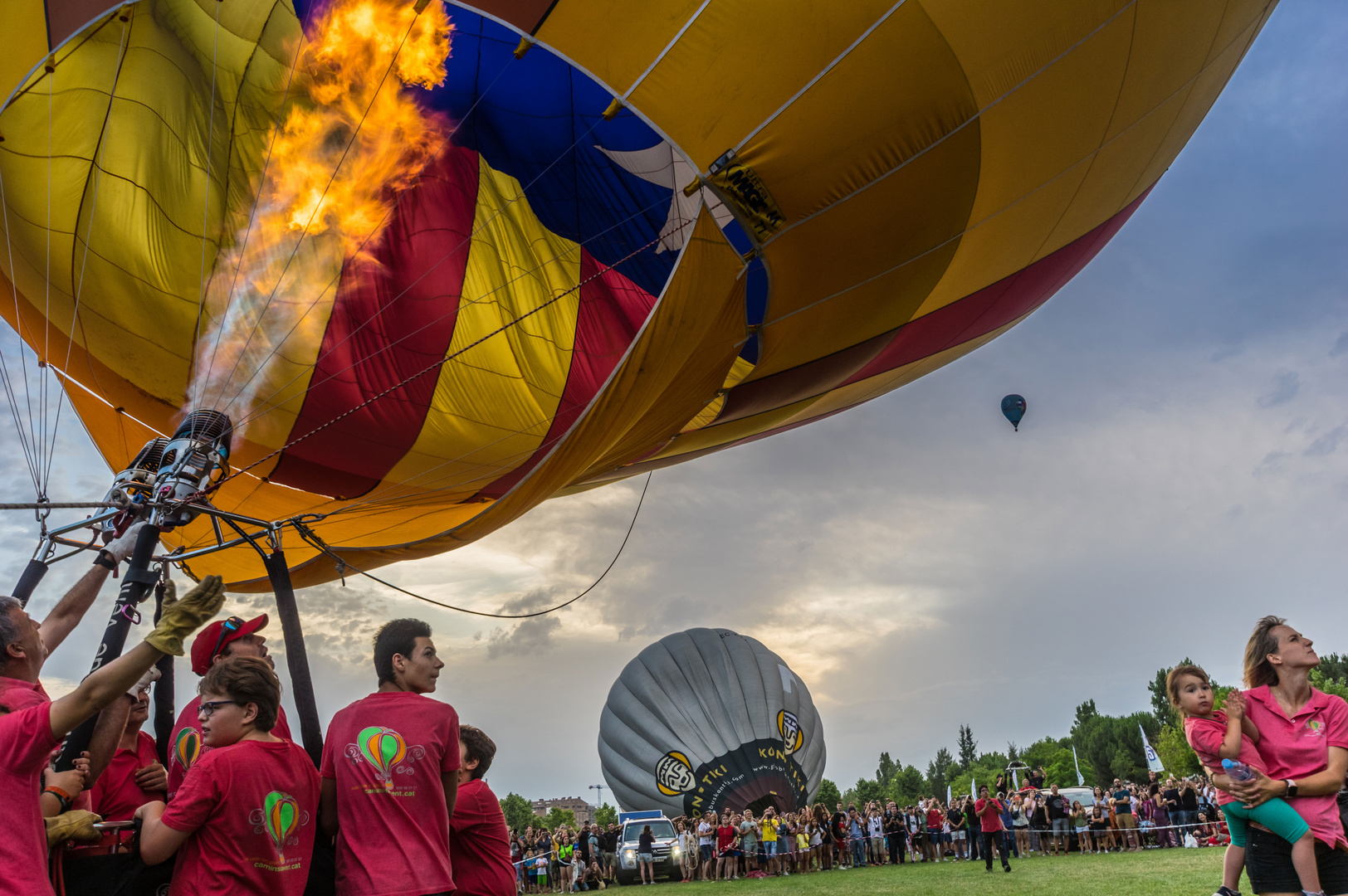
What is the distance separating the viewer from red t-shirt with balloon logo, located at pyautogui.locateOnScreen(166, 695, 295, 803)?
2.39 m

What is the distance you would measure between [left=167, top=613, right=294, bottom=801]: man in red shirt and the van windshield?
12356 mm

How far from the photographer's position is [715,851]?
13.1 m

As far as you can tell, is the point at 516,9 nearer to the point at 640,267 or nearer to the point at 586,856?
the point at 640,267

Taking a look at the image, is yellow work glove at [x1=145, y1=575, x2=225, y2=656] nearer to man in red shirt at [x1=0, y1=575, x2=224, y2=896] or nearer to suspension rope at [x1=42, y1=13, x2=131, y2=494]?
man in red shirt at [x1=0, y1=575, x2=224, y2=896]

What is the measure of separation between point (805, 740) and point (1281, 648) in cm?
1549

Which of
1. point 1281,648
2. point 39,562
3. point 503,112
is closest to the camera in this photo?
point 1281,648

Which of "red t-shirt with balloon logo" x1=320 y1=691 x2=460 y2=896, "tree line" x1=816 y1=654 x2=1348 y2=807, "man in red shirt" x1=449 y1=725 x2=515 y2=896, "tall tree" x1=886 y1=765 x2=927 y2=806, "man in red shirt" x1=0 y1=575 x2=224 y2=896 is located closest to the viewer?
"man in red shirt" x1=0 y1=575 x2=224 y2=896

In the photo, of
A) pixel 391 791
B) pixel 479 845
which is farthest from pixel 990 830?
pixel 391 791

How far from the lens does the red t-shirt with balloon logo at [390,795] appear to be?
229cm

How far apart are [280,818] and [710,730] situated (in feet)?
49.2

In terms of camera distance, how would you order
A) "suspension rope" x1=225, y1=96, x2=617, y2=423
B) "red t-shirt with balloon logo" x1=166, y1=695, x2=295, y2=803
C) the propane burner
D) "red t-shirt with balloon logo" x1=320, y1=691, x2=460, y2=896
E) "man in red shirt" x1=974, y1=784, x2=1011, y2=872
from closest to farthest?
"red t-shirt with balloon logo" x1=320, y1=691, x2=460, y2=896 < "red t-shirt with balloon logo" x1=166, y1=695, x2=295, y2=803 < the propane burner < "suspension rope" x1=225, y1=96, x2=617, y2=423 < "man in red shirt" x1=974, y1=784, x2=1011, y2=872

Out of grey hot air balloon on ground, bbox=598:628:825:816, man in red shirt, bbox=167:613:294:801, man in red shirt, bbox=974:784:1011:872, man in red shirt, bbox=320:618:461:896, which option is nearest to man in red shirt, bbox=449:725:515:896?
man in red shirt, bbox=320:618:461:896

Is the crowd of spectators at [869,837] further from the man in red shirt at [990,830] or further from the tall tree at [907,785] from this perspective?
the tall tree at [907,785]

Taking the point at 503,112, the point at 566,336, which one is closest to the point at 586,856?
the point at 566,336
